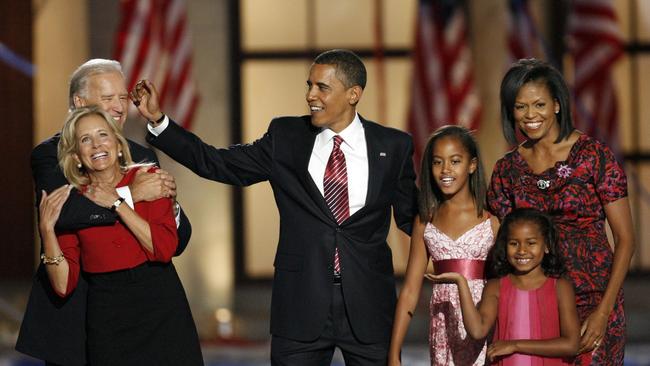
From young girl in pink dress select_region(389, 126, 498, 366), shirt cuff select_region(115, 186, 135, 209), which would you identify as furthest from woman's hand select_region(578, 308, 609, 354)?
shirt cuff select_region(115, 186, 135, 209)

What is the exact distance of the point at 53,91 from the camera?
1074 centimetres

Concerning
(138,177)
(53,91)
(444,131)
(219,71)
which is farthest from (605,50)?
(138,177)

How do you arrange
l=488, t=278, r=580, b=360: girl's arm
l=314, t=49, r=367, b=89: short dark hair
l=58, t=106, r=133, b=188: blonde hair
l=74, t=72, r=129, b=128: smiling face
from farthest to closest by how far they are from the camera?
l=314, t=49, r=367, b=89: short dark hair
l=74, t=72, r=129, b=128: smiling face
l=488, t=278, r=580, b=360: girl's arm
l=58, t=106, r=133, b=188: blonde hair

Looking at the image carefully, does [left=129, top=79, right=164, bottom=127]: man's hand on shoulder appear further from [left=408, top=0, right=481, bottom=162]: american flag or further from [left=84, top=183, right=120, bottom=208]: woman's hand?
[left=408, top=0, right=481, bottom=162]: american flag

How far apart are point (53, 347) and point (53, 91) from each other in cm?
622

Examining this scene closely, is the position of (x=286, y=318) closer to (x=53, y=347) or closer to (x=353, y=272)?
(x=353, y=272)

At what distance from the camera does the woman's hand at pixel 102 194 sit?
465 centimetres

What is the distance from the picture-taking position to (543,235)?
492cm

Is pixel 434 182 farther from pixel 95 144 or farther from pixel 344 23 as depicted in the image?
pixel 344 23

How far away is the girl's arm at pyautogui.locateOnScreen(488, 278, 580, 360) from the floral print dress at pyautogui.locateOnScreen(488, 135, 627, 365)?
3.7 inches

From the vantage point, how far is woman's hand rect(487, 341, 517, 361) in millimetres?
4891

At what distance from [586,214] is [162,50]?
6.07m

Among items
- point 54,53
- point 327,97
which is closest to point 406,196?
point 327,97

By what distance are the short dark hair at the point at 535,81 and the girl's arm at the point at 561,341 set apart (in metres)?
0.60
